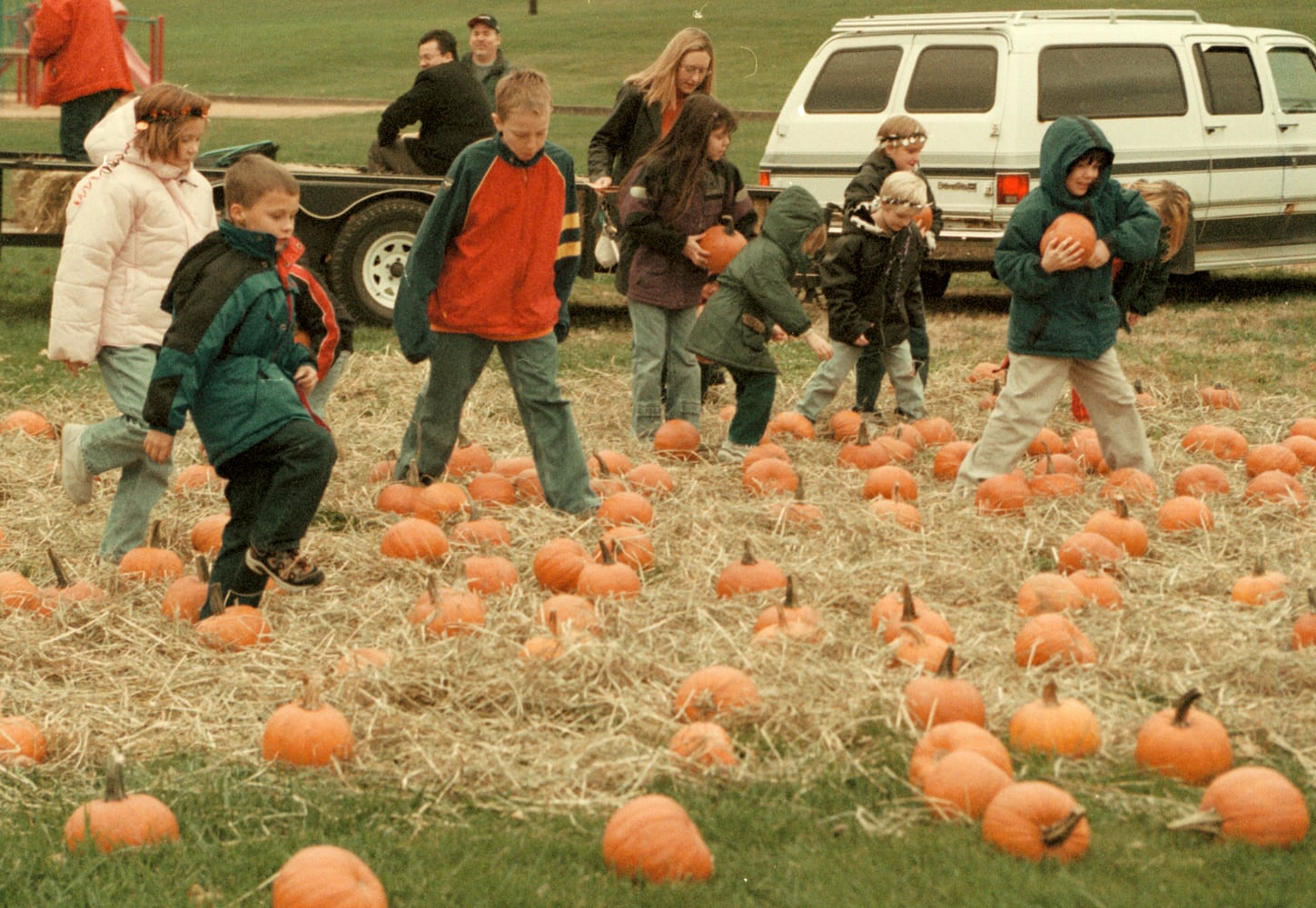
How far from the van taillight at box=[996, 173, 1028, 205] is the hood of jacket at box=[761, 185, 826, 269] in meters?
5.16

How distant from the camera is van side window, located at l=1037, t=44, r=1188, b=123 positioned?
1301 centimetres

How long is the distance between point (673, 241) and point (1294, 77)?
345 inches

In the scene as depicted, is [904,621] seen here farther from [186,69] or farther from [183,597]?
[186,69]

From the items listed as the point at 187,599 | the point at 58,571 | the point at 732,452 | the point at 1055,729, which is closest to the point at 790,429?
the point at 732,452

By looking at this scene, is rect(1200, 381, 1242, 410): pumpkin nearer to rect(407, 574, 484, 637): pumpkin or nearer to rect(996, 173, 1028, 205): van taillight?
rect(996, 173, 1028, 205): van taillight

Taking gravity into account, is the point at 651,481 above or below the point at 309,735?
below

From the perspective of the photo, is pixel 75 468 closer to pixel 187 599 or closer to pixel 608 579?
pixel 187 599

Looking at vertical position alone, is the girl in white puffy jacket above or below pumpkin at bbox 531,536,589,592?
above

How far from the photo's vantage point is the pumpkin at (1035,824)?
3.60 m

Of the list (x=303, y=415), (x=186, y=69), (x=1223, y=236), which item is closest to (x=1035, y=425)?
(x=303, y=415)

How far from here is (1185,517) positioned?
640 centimetres

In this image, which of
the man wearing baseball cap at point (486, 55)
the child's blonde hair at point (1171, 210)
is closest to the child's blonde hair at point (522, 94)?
the child's blonde hair at point (1171, 210)

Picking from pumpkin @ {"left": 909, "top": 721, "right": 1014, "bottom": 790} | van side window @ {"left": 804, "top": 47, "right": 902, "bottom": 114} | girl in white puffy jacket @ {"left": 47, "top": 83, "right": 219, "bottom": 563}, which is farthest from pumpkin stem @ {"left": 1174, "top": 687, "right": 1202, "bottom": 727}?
van side window @ {"left": 804, "top": 47, "right": 902, "bottom": 114}

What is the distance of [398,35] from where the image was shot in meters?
57.2
